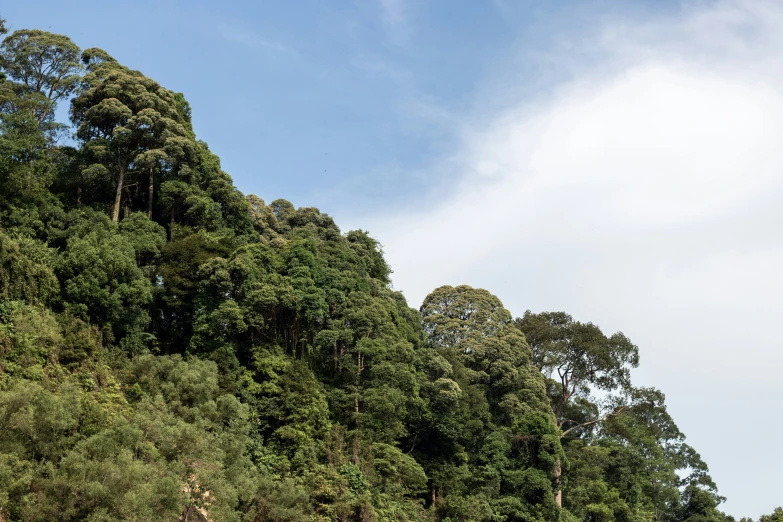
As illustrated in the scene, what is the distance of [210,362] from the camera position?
2297cm

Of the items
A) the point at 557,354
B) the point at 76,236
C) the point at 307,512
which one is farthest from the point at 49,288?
the point at 557,354

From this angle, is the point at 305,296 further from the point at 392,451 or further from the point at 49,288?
the point at 49,288

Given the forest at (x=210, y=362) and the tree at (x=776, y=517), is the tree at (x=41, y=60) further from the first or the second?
the tree at (x=776, y=517)

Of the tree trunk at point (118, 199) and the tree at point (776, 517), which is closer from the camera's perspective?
the tree trunk at point (118, 199)

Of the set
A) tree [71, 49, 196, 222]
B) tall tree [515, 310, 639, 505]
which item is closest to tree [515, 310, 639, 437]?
tall tree [515, 310, 639, 505]

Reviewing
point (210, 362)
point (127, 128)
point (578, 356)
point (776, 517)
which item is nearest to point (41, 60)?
point (127, 128)

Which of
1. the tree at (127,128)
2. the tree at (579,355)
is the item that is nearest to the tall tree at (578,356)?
the tree at (579,355)

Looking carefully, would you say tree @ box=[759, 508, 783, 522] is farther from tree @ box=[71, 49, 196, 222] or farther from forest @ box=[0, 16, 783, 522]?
tree @ box=[71, 49, 196, 222]

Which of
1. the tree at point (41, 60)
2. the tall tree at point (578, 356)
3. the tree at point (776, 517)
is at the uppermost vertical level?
the tree at point (41, 60)

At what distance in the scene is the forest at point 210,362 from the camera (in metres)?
17.1

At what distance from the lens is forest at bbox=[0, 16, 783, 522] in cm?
1709

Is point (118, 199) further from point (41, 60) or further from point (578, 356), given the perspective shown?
point (578, 356)

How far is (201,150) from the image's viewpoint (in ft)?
98.7

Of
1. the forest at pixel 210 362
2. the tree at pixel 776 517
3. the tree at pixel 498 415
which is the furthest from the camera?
the tree at pixel 776 517
